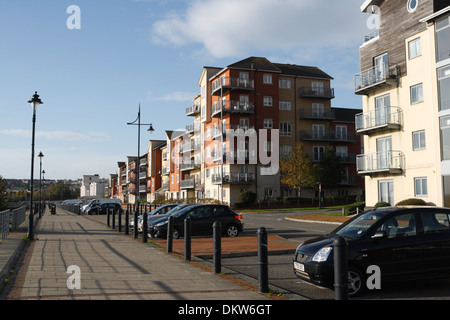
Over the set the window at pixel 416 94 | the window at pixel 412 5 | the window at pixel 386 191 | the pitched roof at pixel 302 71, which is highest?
the pitched roof at pixel 302 71

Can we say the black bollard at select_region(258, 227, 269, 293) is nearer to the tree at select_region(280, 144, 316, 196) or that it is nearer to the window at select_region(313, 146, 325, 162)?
the tree at select_region(280, 144, 316, 196)

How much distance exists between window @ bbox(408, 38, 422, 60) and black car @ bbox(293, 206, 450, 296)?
2245cm

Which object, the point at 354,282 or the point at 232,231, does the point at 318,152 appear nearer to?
the point at 232,231

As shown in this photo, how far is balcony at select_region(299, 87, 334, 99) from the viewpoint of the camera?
191ft

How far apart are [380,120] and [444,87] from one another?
589cm

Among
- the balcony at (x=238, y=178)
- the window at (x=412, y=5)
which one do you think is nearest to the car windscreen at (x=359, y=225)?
the window at (x=412, y=5)

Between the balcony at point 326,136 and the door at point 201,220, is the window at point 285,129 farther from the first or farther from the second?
the door at point 201,220

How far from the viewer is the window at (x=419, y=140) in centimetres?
2805

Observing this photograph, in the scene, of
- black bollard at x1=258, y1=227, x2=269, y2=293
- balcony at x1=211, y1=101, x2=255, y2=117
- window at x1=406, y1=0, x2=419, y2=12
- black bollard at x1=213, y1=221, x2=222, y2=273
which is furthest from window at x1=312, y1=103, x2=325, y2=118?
black bollard at x1=258, y1=227, x2=269, y2=293

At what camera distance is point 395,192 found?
98.4 feet

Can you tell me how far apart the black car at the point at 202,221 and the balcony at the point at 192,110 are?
48.1m

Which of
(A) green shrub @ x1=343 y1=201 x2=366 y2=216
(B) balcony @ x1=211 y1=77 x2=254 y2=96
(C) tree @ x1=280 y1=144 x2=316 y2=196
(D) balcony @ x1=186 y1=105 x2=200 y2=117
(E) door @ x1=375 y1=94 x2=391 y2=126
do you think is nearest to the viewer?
(E) door @ x1=375 y1=94 x2=391 y2=126
